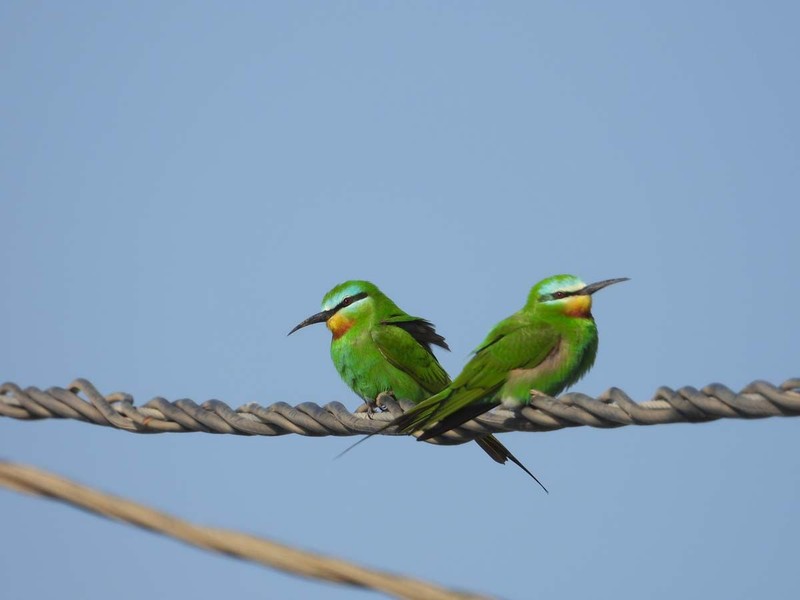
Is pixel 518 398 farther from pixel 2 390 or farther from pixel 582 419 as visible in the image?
pixel 2 390

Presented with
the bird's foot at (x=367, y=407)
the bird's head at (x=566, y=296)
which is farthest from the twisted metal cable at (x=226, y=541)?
the bird's foot at (x=367, y=407)

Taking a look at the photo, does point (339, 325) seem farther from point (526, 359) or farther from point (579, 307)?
point (526, 359)

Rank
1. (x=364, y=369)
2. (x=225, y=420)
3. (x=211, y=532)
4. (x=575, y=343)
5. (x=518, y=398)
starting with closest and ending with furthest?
(x=211, y=532), (x=225, y=420), (x=518, y=398), (x=575, y=343), (x=364, y=369)

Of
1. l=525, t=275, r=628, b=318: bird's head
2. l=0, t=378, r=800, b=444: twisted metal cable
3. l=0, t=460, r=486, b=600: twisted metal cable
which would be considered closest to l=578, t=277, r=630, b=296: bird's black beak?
l=525, t=275, r=628, b=318: bird's head

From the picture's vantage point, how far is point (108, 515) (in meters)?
1.40

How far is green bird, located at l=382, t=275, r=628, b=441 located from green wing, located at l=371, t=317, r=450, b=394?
991 millimetres

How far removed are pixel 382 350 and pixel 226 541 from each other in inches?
186

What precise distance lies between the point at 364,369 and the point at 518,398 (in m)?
1.86

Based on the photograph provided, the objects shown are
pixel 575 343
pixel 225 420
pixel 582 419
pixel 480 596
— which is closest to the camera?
pixel 480 596

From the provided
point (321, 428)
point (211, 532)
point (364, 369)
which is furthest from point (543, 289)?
point (211, 532)

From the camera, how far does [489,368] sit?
4.35 m

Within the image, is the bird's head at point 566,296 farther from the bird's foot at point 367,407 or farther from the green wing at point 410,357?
the bird's foot at point 367,407

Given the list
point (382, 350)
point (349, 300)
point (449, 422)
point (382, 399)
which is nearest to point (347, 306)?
point (349, 300)

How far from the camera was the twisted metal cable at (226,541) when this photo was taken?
4.16ft
